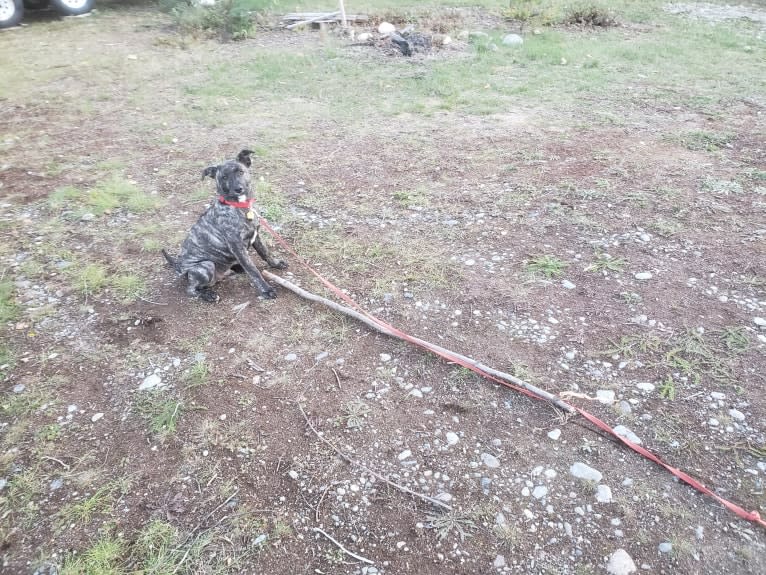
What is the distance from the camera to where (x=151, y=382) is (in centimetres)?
359

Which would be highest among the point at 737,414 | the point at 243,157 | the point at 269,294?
the point at 243,157

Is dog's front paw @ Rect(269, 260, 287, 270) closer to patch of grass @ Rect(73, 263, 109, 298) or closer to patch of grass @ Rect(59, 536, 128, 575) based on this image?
patch of grass @ Rect(73, 263, 109, 298)

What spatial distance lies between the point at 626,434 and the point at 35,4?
1669cm

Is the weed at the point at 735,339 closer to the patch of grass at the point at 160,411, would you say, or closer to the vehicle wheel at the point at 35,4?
the patch of grass at the point at 160,411

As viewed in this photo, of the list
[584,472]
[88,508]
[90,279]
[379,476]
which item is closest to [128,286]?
[90,279]

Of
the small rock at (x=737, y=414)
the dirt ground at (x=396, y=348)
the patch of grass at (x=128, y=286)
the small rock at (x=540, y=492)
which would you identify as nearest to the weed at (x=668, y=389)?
the dirt ground at (x=396, y=348)

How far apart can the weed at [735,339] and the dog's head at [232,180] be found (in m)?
3.78

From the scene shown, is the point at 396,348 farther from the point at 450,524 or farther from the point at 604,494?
the point at 604,494

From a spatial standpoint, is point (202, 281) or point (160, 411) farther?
point (202, 281)

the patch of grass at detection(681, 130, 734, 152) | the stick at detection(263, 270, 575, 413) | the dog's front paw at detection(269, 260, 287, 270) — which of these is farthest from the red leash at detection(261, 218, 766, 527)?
the patch of grass at detection(681, 130, 734, 152)

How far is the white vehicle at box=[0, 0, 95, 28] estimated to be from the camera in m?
11.6

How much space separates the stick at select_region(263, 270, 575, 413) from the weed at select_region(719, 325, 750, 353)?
4.70ft

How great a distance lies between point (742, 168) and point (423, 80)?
198 inches

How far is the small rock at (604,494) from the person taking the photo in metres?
2.78
